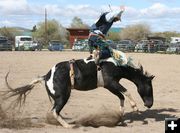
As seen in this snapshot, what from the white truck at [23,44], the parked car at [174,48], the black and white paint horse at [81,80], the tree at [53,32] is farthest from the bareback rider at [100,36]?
the tree at [53,32]

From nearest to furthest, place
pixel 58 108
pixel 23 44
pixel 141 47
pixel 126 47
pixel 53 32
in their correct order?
pixel 58 108
pixel 141 47
pixel 126 47
pixel 23 44
pixel 53 32

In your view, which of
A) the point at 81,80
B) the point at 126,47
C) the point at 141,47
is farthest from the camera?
the point at 126,47

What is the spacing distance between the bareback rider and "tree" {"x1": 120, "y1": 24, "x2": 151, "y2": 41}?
90.9m

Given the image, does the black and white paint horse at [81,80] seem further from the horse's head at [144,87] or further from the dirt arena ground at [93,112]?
the dirt arena ground at [93,112]

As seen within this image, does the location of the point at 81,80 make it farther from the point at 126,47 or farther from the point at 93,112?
the point at 126,47

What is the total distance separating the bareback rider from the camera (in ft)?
28.9

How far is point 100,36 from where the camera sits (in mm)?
8828

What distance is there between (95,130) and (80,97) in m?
4.21

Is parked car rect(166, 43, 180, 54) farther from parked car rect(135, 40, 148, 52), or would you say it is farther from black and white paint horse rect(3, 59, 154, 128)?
black and white paint horse rect(3, 59, 154, 128)

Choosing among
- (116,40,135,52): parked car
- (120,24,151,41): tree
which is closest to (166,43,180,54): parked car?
(116,40,135,52): parked car

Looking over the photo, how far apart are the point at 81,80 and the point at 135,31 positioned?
9493 cm

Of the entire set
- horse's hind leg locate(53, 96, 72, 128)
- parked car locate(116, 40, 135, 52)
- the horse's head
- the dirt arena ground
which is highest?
the horse's head

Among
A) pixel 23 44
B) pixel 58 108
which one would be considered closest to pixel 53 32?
pixel 23 44

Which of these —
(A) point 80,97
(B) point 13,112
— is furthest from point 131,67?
(A) point 80,97
